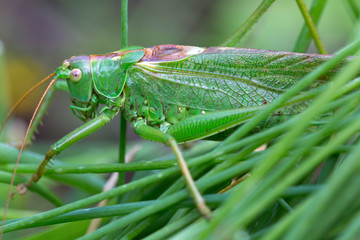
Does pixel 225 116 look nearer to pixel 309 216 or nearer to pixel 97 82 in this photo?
pixel 97 82

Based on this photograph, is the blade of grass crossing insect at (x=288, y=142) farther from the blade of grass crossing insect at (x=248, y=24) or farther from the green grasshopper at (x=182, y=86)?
the blade of grass crossing insect at (x=248, y=24)

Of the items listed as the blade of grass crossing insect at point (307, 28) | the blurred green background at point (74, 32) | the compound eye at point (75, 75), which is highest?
the blurred green background at point (74, 32)

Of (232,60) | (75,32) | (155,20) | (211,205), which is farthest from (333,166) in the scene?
(75,32)

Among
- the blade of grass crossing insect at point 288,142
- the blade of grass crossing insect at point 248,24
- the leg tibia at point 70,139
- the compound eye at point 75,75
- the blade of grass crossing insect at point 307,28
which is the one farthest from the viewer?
the blade of grass crossing insect at point 248,24

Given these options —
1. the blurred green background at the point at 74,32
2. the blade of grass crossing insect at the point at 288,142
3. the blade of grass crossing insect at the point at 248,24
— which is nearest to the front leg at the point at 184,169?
the blade of grass crossing insect at the point at 288,142

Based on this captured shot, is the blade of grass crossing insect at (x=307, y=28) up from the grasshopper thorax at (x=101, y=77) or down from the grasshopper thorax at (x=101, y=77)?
down

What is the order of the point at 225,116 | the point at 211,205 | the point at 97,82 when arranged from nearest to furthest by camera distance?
the point at 211,205 → the point at 225,116 → the point at 97,82
